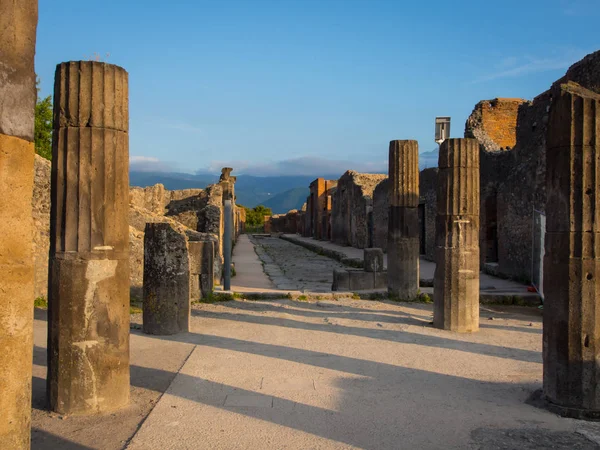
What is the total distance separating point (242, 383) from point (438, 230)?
460 centimetres

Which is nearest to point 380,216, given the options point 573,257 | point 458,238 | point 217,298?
point 217,298

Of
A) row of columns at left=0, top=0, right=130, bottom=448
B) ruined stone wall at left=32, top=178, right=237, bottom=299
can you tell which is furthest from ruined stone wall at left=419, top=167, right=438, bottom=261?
row of columns at left=0, top=0, right=130, bottom=448

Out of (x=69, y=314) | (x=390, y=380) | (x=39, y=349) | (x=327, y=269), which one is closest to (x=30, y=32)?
(x=69, y=314)

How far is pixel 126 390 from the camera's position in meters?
4.88

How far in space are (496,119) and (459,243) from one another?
13.8 metres

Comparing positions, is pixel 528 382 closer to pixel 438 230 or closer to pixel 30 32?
pixel 438 230

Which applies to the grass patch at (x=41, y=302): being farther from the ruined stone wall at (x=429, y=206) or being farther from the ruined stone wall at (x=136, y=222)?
the ruined stone wall at (x=429, y=206)

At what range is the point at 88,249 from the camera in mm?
4773

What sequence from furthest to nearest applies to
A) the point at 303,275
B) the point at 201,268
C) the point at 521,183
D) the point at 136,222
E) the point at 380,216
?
1. the point at 380,216
2. the point at 303,275
3. the point at 521,183
4. the point at 136,222
5. the point at 201,268

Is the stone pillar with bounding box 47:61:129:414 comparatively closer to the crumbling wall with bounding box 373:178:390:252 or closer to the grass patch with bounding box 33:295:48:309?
the grass patch with bounding box 33:295:48:309

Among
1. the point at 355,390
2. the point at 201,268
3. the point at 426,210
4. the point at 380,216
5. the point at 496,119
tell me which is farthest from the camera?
the point at 380,216

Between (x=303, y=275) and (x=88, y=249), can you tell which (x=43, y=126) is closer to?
(x=303, y=275)

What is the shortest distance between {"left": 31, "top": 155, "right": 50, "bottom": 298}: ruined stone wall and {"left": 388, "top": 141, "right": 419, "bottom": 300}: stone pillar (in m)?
6.71

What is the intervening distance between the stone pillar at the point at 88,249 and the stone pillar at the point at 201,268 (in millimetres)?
5554
